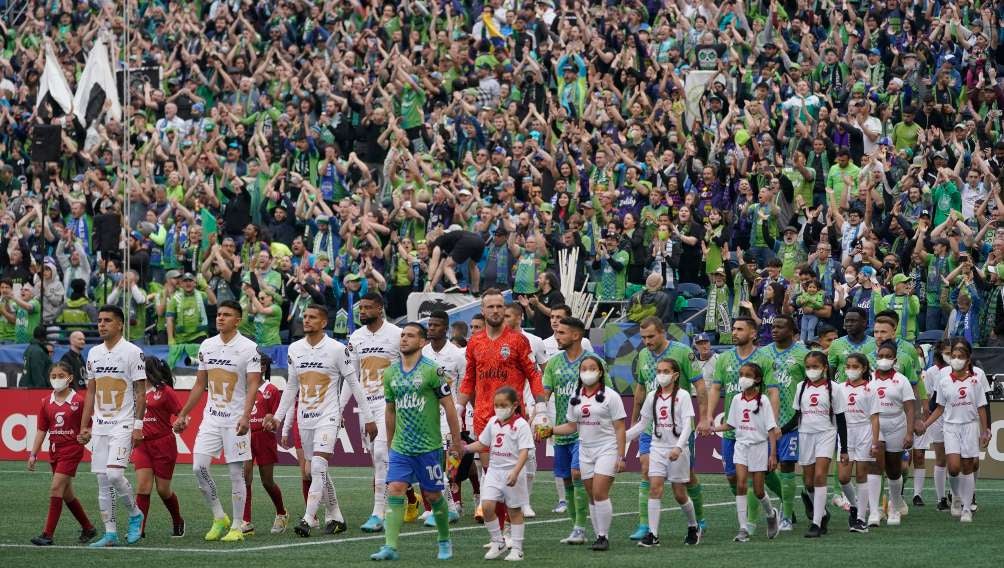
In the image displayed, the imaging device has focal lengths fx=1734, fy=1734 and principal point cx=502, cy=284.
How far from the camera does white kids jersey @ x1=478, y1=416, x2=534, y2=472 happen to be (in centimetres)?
1552

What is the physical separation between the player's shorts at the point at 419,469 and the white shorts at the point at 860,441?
5.00 meters

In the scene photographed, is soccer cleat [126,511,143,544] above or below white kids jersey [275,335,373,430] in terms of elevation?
below

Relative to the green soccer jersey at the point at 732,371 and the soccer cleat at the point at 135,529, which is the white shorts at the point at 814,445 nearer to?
the green soccer jersey at the point at 732,371

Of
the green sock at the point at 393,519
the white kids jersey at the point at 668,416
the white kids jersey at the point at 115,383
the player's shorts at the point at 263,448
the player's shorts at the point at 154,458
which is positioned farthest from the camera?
the player's shorts at the point at 263,448

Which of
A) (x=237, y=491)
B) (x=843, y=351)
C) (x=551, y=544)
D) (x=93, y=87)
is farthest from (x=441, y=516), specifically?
(x=93, y=87)

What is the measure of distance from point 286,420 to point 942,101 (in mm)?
16106

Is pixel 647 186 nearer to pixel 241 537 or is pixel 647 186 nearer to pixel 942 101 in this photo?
pixel 942 101

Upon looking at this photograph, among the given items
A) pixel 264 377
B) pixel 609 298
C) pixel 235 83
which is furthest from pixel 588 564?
pixel 235 83

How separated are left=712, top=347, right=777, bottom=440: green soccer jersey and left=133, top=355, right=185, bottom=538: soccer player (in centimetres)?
568

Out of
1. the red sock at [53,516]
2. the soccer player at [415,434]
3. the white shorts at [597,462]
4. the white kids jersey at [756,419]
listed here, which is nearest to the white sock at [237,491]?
the red sock at [53,516]

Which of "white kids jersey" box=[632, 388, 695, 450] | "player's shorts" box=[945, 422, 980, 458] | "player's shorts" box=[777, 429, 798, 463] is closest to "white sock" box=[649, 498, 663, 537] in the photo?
"white kids jersey" box=[632, 388, 695, 450]

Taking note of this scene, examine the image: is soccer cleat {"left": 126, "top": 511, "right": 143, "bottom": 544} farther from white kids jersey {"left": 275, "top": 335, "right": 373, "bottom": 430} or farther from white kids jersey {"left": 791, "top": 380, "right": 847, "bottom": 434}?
white kids jersey {"left": 791, "top": 380, "right": 847, "bottom": 434}

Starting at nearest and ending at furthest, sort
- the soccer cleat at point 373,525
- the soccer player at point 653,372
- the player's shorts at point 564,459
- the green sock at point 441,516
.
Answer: the green sock at point 441,516, the soccer player at point 653,372, the player's shorts at point 564,459, the soccer cleat at point 373,525

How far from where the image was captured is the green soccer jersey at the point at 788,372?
1770 cm
